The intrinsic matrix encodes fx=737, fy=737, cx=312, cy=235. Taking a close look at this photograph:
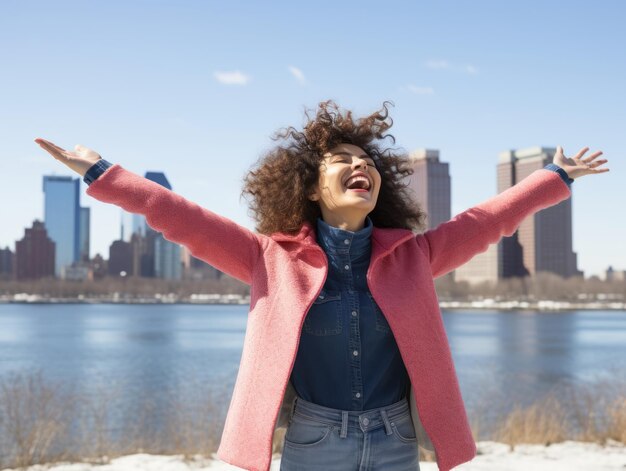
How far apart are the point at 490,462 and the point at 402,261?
12.8 ft

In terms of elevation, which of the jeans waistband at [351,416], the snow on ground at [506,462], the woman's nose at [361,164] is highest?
the woman's nose at [361,164]

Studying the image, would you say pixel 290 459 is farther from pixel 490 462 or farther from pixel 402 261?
pixel 490 462

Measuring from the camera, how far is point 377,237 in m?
2.70

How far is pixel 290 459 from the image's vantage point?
8.18ft

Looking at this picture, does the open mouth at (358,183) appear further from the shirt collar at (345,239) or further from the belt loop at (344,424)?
the belt loop at (344,424)

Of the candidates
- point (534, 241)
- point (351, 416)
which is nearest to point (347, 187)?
point (351, 416)

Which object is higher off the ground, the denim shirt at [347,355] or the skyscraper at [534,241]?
the skyscraper at [534,241]

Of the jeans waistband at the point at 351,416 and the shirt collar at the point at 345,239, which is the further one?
the shirt collar at the point at 345,239

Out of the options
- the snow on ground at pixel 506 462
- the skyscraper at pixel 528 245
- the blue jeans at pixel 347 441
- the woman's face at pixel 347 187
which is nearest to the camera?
the blue jeans at pixel 347 441

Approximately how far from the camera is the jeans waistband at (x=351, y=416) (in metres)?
2.44

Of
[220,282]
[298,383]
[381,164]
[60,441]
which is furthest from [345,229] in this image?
Result: [220,282]

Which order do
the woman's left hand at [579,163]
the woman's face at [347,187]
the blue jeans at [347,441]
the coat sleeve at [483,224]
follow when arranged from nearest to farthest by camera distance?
the blue jeans at [347,441] → the woman's face at [347,187] → the coat sleeve at [483,224] → the woman's left hand at [579,163]

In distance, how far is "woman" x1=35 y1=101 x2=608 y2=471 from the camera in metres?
2.44

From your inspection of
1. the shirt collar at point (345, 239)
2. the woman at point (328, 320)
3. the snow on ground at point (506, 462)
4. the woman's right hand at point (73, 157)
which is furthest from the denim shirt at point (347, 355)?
the snow on ground at point (506, 462)
